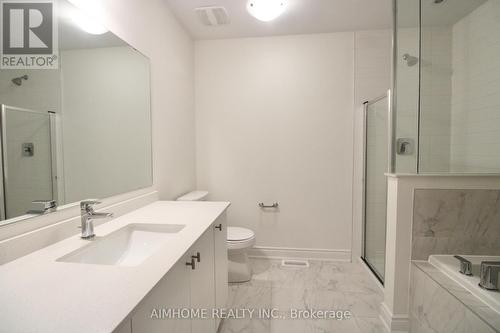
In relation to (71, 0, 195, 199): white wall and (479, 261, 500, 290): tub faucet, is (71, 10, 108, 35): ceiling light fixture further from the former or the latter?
(479, 261, 500, 290): tub faucet

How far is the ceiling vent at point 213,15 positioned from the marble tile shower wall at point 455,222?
2114mm

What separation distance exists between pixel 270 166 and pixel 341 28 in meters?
1.57

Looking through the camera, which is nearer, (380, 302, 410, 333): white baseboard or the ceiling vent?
(380, 302, 410, 333): white baseboard

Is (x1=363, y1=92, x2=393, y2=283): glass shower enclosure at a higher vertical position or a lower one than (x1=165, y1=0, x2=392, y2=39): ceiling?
lower

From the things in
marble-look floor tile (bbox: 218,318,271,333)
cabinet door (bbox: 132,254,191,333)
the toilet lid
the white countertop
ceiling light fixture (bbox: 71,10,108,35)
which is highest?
ceiling light fixture (bbox: 71,10,108,35)

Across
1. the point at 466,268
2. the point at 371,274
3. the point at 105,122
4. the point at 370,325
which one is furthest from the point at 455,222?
the point at 105,122

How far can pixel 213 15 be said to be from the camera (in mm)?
2193

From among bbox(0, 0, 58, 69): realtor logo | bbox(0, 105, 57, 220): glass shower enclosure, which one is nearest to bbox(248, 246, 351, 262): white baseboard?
bbox(0, 105, 57, 220): glass shower enclosure

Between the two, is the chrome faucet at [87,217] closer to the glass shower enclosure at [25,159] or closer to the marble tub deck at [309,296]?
the glass shower enclosure at [25,159]

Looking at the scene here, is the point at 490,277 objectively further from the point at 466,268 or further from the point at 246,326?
the point at 246,326

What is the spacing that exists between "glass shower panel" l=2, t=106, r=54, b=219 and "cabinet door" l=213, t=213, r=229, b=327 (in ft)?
2.78

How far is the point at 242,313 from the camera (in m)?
Answer: 1.79

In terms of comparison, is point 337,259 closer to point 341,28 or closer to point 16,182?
point 341,28

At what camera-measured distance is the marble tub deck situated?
1655 mm
